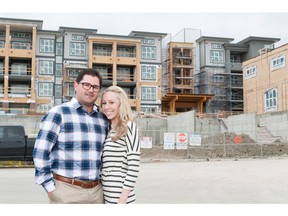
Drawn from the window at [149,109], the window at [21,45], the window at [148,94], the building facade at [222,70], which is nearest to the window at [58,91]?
the window at [21,45]

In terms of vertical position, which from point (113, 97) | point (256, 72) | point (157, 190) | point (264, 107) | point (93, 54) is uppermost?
point (93, 54)

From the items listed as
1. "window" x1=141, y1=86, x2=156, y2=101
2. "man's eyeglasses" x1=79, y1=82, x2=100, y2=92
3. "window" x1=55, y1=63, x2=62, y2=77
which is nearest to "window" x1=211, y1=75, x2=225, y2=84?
"window" x1=141, y1=86, x2=156, y2=101

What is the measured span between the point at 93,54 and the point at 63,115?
4353cm

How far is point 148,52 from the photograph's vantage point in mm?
48312

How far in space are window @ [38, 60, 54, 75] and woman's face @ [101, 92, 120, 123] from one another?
43944mm

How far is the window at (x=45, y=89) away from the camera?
45031mm

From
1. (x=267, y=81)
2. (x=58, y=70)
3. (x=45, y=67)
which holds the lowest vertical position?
(x=267, y=81)

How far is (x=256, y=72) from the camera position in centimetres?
3938

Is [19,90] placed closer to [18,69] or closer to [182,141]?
[18,69]

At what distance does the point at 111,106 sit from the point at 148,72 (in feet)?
147

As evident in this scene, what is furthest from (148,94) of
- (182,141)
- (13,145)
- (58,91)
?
(13,145)

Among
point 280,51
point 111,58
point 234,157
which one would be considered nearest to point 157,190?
point 234,157

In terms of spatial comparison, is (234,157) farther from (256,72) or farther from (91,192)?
(91,192)

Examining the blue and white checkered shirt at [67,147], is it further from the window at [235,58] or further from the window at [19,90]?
the window at [235,58]
